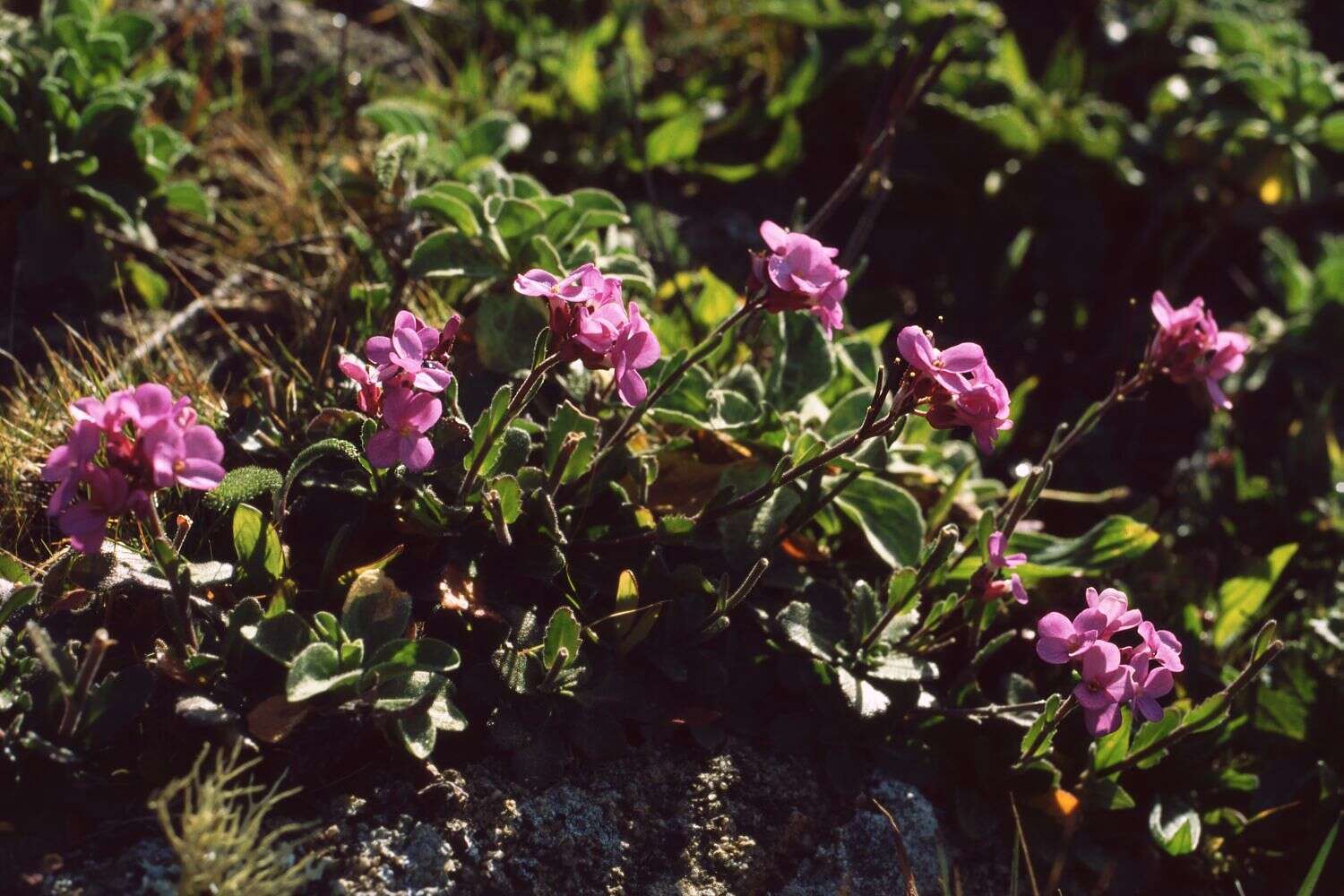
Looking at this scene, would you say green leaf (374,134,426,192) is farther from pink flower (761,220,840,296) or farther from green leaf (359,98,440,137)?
pink flower (761,220,840,296)

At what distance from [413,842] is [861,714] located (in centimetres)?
85

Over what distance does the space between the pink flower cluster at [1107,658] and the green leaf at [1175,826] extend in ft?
1.55

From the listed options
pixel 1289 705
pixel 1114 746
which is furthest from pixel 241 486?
pixel 1289 705

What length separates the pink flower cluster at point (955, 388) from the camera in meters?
1.91

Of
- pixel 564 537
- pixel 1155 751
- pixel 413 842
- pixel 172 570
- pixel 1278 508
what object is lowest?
pixel 1278 508

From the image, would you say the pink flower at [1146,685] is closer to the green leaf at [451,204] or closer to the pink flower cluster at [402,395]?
the pink flower cluster at [402,395]

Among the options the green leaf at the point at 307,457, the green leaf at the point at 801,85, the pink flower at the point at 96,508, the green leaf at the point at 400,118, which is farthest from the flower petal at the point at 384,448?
the green leaf at the point at 801,85

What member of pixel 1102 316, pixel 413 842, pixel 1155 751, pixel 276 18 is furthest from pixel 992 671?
pixel 276 18

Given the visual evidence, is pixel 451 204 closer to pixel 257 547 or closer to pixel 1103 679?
pixel 257 547

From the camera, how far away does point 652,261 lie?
339 centimetres

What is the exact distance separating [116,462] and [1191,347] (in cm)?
187

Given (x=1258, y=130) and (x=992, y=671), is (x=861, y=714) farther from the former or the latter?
(x=1258, y=130)

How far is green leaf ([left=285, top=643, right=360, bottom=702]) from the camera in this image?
1863mm

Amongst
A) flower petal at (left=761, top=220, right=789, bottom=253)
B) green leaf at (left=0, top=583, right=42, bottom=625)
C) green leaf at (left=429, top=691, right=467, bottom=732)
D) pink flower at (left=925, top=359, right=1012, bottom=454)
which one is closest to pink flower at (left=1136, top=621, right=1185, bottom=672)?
pink flower at (left=925, top=359, right=1012, bottom=454)
